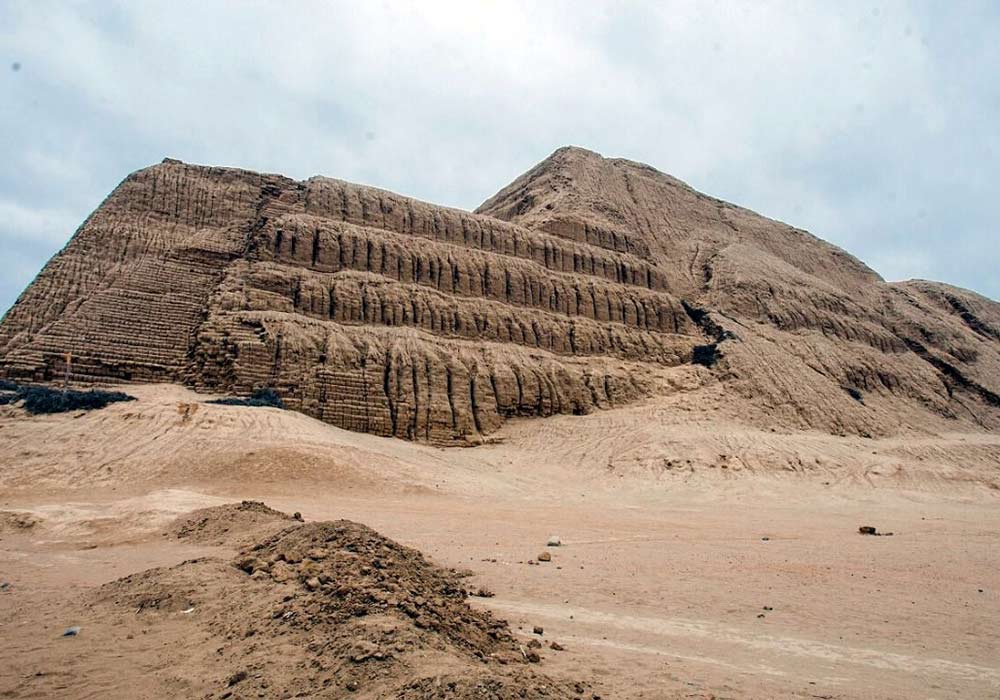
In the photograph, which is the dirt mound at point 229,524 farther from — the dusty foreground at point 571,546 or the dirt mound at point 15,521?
the dirt mound at point 15,521

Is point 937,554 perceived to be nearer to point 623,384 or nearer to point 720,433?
point 720,433

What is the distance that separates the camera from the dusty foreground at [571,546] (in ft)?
16.7

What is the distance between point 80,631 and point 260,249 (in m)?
25.1

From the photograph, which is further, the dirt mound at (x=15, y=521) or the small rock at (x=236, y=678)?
the dirt mound at (x=15, y=521)

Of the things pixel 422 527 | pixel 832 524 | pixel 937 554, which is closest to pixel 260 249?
pixel 422 527

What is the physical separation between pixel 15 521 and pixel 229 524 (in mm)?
4476

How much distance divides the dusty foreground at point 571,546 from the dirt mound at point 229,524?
0.52 ft

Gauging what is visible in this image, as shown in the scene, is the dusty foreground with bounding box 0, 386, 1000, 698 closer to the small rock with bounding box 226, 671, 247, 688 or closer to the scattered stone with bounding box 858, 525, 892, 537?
the small rock with bounding box 226, 671, 247, 688

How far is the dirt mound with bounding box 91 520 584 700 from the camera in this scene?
428 centimetres

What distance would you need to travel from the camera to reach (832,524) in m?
15.8

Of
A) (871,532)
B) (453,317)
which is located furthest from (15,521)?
(453,317)

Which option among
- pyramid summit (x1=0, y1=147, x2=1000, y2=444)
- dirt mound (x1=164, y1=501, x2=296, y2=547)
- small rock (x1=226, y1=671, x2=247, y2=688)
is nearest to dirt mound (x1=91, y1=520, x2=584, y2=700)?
small rock (x1=226, y1=671, x2=247, y2=688)

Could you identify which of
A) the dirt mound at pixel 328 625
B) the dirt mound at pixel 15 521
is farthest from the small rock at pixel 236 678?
the dirt mound at pixel 15 521

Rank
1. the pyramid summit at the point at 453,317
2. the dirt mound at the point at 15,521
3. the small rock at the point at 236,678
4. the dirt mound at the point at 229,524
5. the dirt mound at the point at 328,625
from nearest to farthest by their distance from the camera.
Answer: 1. the dirt mound at the point at 328,625
2. the small rock at the point at 236,678
3. the dirt mound at the point at 229,524
4. the dirt mound at the point at 15,521
5. the pyramid summit at the point at 453,317
